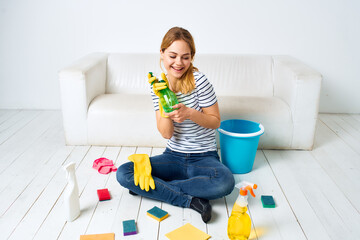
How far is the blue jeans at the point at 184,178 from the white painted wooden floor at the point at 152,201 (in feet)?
0.23

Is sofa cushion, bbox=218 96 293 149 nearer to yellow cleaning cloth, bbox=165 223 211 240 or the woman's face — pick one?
the woman's face

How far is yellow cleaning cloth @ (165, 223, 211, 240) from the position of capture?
1478mm

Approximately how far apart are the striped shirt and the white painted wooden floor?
0.96 feet

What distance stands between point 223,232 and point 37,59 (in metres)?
2.37

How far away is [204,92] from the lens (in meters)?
1.75

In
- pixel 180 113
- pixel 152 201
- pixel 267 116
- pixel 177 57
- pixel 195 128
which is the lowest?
pixel 152 201

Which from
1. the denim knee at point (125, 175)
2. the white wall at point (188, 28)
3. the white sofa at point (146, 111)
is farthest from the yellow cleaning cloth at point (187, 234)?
the white wall at point (188, 28)

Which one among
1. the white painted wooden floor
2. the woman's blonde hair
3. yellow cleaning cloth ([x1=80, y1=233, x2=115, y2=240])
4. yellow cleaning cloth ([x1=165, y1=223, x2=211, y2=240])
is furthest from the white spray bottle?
the woman's blonde hair

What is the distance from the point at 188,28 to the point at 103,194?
1.72 meters

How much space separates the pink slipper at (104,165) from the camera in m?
2.06

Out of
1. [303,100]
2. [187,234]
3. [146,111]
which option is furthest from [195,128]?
[303,100]

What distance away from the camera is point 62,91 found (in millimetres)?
2338

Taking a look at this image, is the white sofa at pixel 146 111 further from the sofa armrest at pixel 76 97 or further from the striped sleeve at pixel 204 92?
the striped sleeve at pixel 204 92

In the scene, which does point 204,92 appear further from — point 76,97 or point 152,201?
point 76,97
